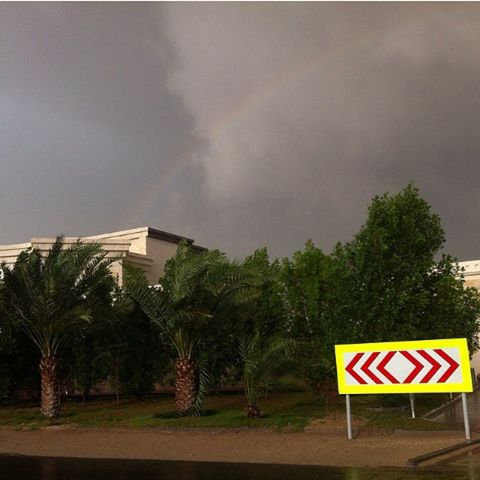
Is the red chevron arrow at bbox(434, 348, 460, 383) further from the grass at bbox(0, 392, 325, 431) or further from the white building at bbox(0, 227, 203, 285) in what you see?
the white building at bbox(0, 227, 203, 285)

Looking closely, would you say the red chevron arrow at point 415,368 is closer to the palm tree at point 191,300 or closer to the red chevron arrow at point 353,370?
the red chevron arrow at point 353,370

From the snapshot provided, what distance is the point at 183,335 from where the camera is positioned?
19688 millimetres

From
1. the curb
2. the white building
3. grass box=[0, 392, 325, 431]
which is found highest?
the white building

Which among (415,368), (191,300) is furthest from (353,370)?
(191,300)

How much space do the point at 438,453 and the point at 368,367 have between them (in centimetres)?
324

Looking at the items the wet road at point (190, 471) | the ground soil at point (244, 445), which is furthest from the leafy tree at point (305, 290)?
the wet road at point (190, 471)

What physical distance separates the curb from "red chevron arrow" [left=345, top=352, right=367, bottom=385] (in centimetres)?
269

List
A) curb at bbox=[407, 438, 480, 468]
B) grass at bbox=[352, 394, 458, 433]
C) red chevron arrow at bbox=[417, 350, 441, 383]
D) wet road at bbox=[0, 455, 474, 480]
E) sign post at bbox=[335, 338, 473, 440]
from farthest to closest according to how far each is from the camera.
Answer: grass at bbox=[352, 394, 458, 433], red chevron arrow at bbox=[417, 350, 441, 383], sign post at bbox=[335, 338, 473, 440], curb at bbox=[407, 438, 480, 468], wet road at bbox=[0, 455, 474, 480]

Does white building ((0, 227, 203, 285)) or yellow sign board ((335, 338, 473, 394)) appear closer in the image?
yellow sign board ((335, 338, 473, 394))

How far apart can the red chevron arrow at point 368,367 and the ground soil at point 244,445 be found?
1.37 meters

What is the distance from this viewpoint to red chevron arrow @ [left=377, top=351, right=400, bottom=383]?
13414 millimetres

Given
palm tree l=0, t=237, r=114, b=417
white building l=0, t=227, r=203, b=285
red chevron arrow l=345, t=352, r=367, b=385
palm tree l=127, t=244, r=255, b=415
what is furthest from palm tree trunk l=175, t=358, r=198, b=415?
white building l=0, t=227, r=203, b=285

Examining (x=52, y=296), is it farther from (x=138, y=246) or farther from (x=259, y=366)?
(x=138, y=246)

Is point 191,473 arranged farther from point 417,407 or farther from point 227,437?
point 417,407
